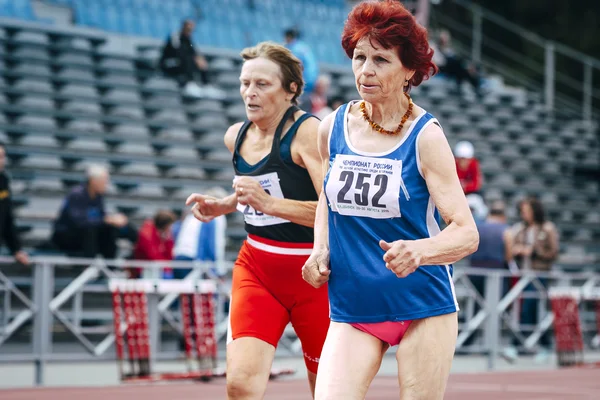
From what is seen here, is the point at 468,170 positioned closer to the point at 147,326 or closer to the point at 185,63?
the point at 147,326

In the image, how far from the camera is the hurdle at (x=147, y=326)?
32.5 ft

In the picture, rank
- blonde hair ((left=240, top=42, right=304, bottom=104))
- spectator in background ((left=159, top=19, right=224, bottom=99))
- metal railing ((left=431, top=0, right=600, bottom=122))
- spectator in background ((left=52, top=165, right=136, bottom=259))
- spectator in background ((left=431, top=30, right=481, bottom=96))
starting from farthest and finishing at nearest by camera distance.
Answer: metal railing ((left=431, top=0, right=600, bottom=122))
spectator in background ((left=431, top=30, right=481, bottom=96))
spectator in background ((left=159, top=19, right=224, bottom=99))
spectator in background ((left=52, top=165, right=136, bottom=259))
blonde hair ((left=240, top=42, right=304, bottom=104))

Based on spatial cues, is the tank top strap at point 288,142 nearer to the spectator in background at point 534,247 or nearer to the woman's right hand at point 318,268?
the woman's right hand at point 318,268

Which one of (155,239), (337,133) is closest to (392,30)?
(337,133)

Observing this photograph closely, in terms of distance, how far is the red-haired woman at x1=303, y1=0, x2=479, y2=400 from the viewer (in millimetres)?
3705

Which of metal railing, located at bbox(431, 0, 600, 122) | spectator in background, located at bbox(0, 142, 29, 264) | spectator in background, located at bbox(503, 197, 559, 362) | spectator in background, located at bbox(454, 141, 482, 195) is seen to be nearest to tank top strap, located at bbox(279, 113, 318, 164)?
spectator in background, located at bbox(0, 142, 29, 264)

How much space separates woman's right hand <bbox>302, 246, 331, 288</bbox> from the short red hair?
0.75 metres

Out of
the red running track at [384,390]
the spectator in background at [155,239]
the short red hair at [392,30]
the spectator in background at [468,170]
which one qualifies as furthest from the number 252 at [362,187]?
the spectator in background at [468,170]

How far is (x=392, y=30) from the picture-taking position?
149 inches

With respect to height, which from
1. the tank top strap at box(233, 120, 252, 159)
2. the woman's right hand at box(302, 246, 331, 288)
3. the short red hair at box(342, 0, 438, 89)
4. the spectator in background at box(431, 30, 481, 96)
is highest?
the spectator in background at box(431, 30, 481, 96)

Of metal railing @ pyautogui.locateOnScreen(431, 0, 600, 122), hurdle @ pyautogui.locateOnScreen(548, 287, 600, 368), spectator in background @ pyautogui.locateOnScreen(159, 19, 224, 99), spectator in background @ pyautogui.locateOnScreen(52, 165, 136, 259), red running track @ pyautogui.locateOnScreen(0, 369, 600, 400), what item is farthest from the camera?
metal railing @ pyautogui.locateOnScreen(431, 0, 600, 122)

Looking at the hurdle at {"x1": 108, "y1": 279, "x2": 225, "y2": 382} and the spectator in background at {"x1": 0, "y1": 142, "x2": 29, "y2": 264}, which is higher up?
the spectator in background at {"x1": 0, "y1": 142, "x2": 29, "y2": 264}

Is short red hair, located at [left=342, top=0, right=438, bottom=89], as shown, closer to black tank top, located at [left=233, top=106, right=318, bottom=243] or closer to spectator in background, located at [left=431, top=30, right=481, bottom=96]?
black tank top, located at [left=233, top=106, right=318, bottom=243]

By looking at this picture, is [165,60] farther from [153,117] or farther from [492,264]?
[492,264]
